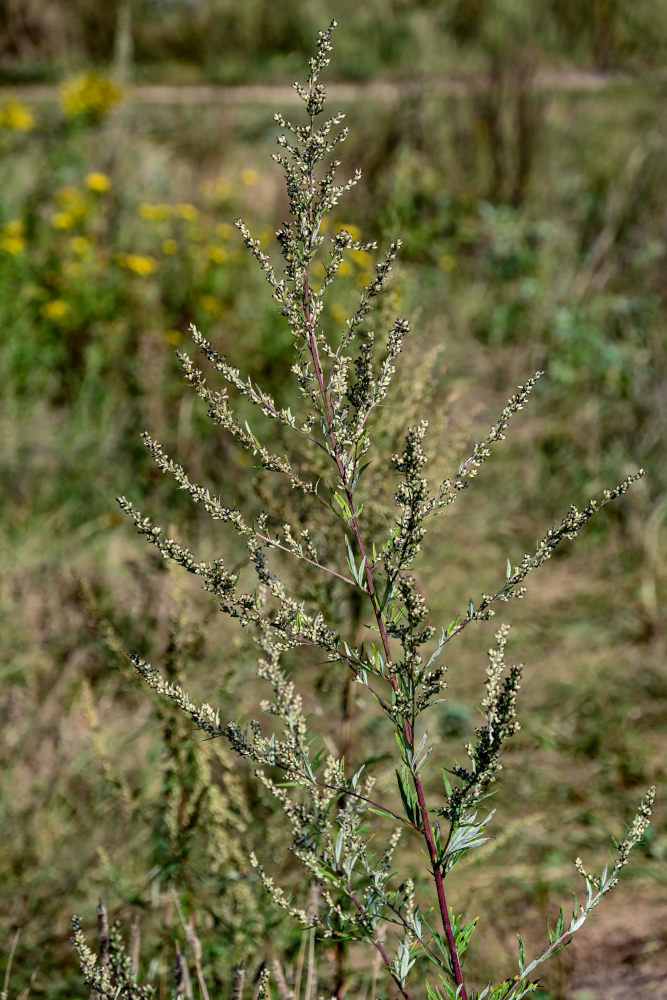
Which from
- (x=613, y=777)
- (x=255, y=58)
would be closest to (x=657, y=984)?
(x=613, y=777)

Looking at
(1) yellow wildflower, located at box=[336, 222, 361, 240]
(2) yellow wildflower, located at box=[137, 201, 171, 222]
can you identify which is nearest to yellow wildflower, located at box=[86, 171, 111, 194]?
(2) yellow wildflower, located at box=[137, 201, 171, 222]

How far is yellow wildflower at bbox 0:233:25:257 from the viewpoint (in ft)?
14.3

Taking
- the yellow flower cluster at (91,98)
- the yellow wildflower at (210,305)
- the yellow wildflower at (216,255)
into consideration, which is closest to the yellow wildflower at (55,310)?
the yellow wildflower at (210,305)

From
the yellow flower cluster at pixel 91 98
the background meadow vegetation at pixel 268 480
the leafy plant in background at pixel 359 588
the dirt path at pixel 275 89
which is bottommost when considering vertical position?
the leafy plant in background at pixel 359 588

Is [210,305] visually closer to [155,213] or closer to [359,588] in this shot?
[155,213]

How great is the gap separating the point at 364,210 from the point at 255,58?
6.13 metres

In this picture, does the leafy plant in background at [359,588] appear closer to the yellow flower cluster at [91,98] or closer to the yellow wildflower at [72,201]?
the yellow wildflower at [72,201]

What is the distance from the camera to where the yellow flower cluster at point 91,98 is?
552 centimetres

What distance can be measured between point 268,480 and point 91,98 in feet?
11.2

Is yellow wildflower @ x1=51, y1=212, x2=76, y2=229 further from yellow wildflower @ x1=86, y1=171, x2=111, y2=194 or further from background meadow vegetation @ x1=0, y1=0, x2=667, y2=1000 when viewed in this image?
yellow wildflower @ x1=86, y1=171, x2=111, y2=194

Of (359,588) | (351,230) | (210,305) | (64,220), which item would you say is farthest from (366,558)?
(64,220)

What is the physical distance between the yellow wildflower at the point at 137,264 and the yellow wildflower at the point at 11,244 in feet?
1.59

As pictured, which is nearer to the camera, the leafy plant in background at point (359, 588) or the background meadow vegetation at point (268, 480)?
the leafy plant in background at point (359, 588)

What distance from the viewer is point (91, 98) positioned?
219 inches
